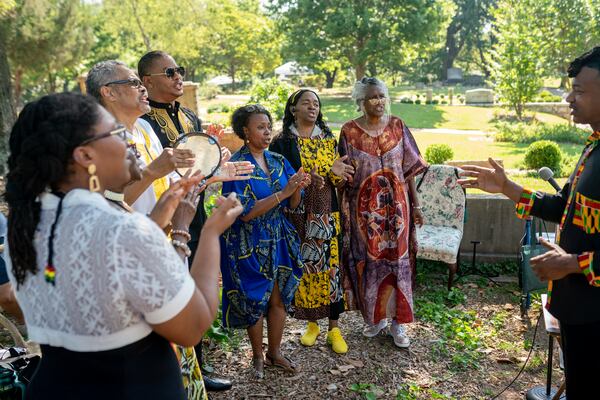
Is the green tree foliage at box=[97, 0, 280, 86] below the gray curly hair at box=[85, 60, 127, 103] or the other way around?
the other way around

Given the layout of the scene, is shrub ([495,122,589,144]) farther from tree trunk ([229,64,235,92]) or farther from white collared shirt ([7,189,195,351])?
tree trunk ([229,64,235,92])

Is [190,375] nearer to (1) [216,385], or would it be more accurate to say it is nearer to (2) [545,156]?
(1) [216,385]

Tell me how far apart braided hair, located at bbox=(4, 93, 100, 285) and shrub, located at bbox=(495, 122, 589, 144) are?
50.1 ft

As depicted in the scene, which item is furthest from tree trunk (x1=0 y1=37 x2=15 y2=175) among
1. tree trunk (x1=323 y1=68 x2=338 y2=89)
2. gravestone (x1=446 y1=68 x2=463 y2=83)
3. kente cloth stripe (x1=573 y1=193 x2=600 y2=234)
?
gravestone (x1=446 y1=68 x2=463 y2=83)

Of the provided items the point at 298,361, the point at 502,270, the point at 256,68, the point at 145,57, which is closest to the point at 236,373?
the point at 298,361

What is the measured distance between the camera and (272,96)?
45.5 feet

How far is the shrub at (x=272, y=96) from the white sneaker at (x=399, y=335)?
9.25 metres

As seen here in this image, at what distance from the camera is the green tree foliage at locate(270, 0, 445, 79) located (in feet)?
91.2

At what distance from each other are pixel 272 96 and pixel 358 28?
15.7 meters

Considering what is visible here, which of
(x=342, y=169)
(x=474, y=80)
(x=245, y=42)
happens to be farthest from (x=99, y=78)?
(x=474, y=80)

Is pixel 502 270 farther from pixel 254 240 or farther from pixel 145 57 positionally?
pixel 145 57

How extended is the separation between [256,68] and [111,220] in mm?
37407

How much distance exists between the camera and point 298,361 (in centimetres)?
416

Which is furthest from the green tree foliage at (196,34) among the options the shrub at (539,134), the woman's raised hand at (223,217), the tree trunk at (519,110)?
the woman's raised hand at (223,217)
